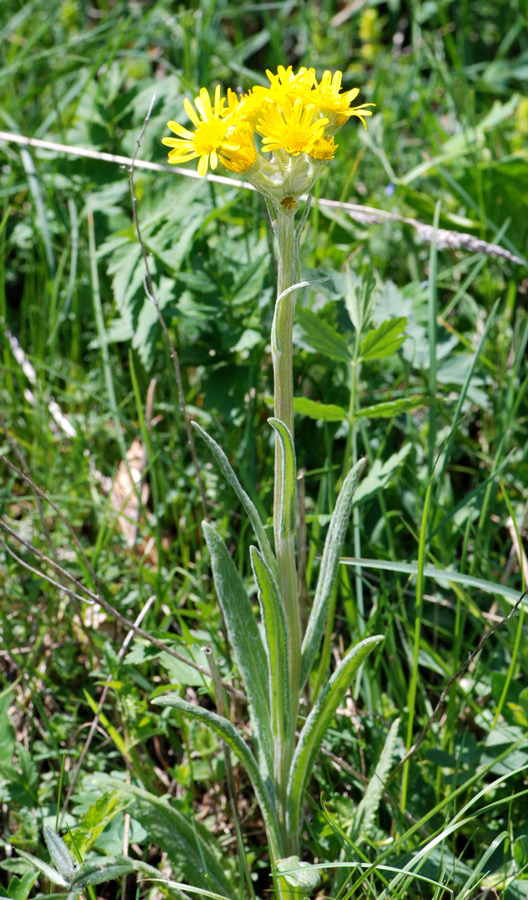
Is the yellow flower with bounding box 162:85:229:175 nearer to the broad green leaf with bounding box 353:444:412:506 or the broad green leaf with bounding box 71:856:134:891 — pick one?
the broad green leaf with bounding box 353:444:412:506

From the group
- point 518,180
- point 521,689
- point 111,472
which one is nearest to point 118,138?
point 111,472

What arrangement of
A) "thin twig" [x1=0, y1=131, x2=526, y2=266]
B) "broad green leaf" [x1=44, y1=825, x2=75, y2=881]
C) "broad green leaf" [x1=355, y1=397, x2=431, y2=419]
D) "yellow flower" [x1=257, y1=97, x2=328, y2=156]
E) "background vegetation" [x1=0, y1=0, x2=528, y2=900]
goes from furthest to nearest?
"thin twig" [x1=0, y1=131, x2=526, y2=266], "broad green leaf" [x1=355, y1=397, x2=431, y2=419], "background vegetation" [x1=0, y1=0, x2=528, y2=900], "broad green leaf" [x1=44, y1=825, x2=75, y2=881], "yellow flower" [x1=257, y1=97, x2=328, y2=156]

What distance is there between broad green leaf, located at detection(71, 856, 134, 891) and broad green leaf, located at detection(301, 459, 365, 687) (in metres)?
0.46

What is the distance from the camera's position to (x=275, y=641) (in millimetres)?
1395

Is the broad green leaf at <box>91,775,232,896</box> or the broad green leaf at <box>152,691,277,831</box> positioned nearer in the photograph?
the broad green leaf at <box>152,691,277,831</box>

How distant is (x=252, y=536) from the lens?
86.1 inches

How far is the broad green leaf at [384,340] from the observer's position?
1.76 m

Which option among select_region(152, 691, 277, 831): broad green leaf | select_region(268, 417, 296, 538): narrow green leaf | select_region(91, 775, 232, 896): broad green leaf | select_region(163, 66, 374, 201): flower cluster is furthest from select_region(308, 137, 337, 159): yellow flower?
select_region(91, 775, 232, 896): broad green leaf

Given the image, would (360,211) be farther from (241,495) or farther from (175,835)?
(175,835)

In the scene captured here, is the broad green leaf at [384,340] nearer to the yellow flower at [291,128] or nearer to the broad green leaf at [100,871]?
the yellow flower at [291,128]

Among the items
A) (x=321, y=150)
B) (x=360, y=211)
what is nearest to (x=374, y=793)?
(x=321, y=150)

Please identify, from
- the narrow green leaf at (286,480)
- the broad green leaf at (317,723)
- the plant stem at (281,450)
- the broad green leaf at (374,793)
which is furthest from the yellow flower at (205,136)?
the broad green leaf at (374,793)

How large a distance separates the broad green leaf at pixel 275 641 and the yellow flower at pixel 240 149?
0.57m

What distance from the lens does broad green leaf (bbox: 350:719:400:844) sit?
153cm
